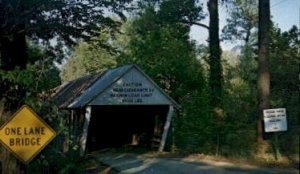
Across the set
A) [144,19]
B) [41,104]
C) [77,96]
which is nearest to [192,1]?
[144,19]

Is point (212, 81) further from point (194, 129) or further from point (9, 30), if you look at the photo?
point (9, 30)

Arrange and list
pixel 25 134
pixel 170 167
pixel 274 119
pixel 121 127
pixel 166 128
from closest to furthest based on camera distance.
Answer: pixel 25 134, pixel 274 119, pixel 170 167, pixel 166 128, pixel 121 127

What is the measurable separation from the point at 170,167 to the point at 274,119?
173 inches

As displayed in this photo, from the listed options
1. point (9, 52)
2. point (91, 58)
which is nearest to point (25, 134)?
point (9, 52)

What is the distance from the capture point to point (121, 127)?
34094mm

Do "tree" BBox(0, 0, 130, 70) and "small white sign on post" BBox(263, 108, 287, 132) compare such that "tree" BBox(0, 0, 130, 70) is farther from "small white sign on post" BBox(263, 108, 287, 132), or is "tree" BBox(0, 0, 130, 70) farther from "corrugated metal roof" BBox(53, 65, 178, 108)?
"corrugated metal roof" BBox(53, 65, 178, 108)

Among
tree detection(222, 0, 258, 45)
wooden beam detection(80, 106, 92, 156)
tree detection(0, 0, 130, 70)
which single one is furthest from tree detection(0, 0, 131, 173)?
tree detection(222, 0, 258, 45)

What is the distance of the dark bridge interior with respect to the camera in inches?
1289

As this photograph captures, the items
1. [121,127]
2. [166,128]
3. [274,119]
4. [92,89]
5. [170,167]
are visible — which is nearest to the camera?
[274,119]

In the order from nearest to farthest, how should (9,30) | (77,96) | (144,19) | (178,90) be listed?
(9,30)
(77,96)
(178,90)
(144,19)

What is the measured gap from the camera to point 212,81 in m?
30.6

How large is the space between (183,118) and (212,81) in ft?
10.3

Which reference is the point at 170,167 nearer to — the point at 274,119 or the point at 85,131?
the point at 274,119

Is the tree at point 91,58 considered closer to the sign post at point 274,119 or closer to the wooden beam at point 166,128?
the wooden beam at point 166,128
